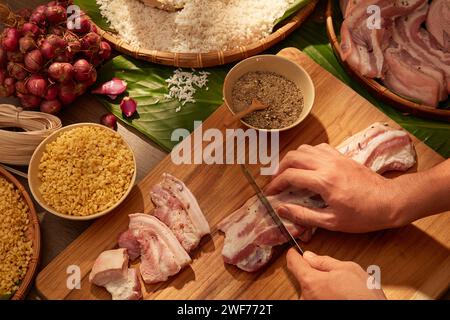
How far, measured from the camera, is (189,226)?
177 cm

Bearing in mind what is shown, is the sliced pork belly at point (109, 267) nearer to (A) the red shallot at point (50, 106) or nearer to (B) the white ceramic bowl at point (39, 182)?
(B) the white ceramic bowl at point (39, 182)

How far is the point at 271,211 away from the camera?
1.77 metres

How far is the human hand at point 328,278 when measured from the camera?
1530 mm

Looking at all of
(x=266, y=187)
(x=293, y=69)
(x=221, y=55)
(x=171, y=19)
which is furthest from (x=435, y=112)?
(x=171, y=19)

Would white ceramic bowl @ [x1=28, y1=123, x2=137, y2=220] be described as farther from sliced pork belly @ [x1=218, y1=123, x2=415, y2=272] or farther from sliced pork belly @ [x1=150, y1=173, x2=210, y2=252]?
sliced pork belly @ [x1=218, y1=123, x2=415, y2=272]

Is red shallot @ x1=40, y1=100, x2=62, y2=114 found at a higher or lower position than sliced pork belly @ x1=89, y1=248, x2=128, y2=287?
higher

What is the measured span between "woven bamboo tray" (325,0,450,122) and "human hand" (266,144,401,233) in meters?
0.47

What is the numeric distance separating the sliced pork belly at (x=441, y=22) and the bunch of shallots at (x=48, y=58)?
1518 mm

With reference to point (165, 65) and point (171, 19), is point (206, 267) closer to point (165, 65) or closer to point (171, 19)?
point (165, 65)

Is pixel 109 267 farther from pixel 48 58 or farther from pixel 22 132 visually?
pixel 48 58

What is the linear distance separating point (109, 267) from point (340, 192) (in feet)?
2.87

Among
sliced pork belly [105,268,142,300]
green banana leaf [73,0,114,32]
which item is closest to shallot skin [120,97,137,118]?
green banana leaf [73,0,114,32]

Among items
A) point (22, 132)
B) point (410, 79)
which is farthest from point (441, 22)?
point (22, 132)

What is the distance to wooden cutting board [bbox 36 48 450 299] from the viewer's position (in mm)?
1714
